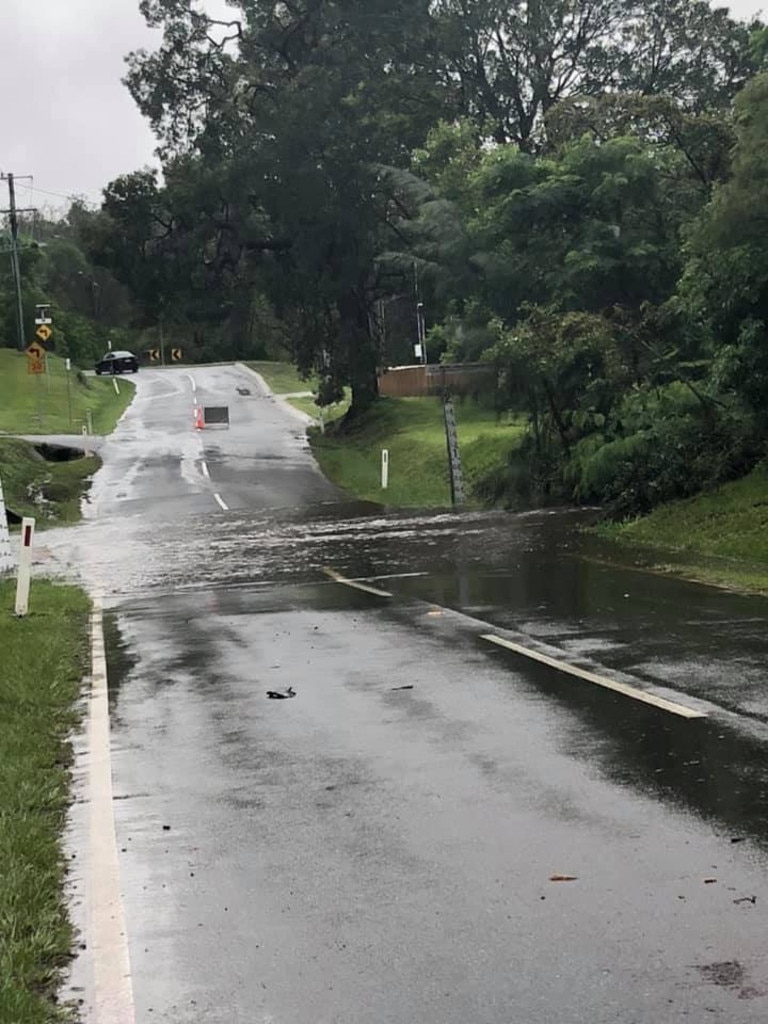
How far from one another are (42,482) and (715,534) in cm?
2452

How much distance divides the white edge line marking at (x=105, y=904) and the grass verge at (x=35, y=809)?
128 mm

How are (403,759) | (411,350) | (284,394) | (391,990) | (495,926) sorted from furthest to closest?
(284,394) < (411,350) < (403,759) < (495,926) < (391,990)

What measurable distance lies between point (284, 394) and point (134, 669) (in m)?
62.9

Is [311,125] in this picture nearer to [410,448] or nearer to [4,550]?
[410,448]

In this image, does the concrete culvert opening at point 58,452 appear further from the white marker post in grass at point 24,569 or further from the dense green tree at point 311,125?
the white marker post in grass at point 24,569

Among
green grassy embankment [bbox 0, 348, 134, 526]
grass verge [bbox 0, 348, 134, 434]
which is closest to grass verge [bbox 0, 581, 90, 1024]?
green grassy embankment [bbox 0, 348, 134, 526]

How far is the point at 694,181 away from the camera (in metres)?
30.3

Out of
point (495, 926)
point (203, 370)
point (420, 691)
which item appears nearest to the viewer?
point (495, 926)

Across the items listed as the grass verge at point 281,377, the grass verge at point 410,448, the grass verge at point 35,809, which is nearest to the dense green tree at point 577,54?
the grass verge at point 410,448

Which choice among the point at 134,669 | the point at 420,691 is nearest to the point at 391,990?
the point at 420,691

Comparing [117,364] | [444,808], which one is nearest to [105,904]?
[444,808]

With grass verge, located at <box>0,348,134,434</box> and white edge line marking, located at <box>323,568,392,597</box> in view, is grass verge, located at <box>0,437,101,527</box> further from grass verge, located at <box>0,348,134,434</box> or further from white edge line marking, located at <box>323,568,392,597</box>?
white edge line marking, located at <box>323,568,392,597</box>

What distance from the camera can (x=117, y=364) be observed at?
292 feet

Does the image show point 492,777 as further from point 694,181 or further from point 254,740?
point 694,181
